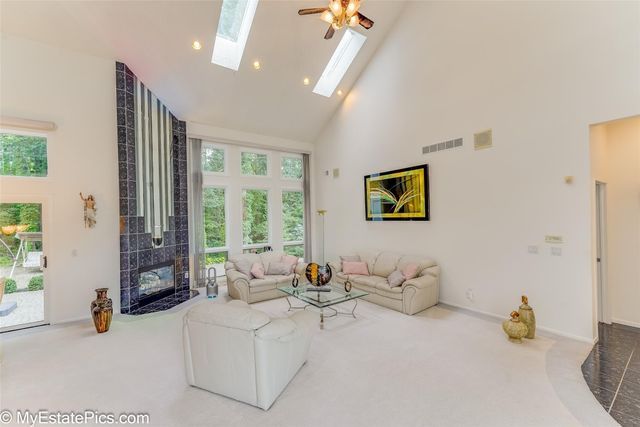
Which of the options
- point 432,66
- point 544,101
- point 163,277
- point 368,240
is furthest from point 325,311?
point 432,66

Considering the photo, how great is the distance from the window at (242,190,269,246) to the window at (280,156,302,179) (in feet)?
2.75

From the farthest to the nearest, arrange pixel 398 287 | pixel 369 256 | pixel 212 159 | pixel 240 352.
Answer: pixel 212 159 < pixel 369 256 < pixel 398 287 < pixel 240 352

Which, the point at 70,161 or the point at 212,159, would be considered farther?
the point at 212,159

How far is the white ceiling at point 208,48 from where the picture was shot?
4.01m

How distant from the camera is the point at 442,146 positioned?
16.6ft

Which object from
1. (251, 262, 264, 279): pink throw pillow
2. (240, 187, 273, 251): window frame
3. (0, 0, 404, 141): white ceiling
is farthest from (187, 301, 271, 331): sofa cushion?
(240, 187, 273, 251): window frame

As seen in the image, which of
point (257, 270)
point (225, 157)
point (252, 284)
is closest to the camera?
point (252, 284)

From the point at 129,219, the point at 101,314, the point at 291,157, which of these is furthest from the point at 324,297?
the point at 291,157

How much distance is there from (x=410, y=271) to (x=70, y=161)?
6.08 meters

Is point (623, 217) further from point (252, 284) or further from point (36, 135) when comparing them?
point (36, 135)

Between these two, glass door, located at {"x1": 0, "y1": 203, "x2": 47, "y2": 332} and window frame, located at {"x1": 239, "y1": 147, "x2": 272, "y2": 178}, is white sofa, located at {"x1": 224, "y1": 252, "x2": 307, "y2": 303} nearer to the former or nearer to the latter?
window frame, located at {"x1": 239, "y1": 147, "x2": 272, "y2": 178}

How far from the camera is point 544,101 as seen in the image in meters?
3.83

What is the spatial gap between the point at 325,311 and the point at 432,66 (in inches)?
196

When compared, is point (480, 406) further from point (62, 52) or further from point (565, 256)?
point (62, 52)
